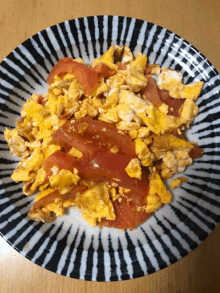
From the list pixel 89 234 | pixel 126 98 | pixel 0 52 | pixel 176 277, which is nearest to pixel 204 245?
pixel 176 277

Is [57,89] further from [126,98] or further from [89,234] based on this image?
[89,234]

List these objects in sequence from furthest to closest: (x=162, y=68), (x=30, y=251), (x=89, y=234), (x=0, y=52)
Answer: (x=0, y=52) → (x=162, y=68) → (x=89, y=234) → (x=30, y=251)

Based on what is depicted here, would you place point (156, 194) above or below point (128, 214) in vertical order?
above

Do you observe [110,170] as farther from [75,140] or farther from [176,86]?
[176,86]

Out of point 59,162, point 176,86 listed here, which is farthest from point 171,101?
point 59,162

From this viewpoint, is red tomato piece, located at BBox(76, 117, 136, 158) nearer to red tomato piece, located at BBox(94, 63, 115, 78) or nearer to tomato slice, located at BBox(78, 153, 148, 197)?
tomato slice, located at BBox(78, 153, 148, 197)

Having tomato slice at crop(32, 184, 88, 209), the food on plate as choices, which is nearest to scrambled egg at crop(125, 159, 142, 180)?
the food on plate

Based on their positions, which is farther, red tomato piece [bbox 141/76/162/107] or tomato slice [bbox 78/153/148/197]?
red tomato piece [bbox 141/76/162/107]
